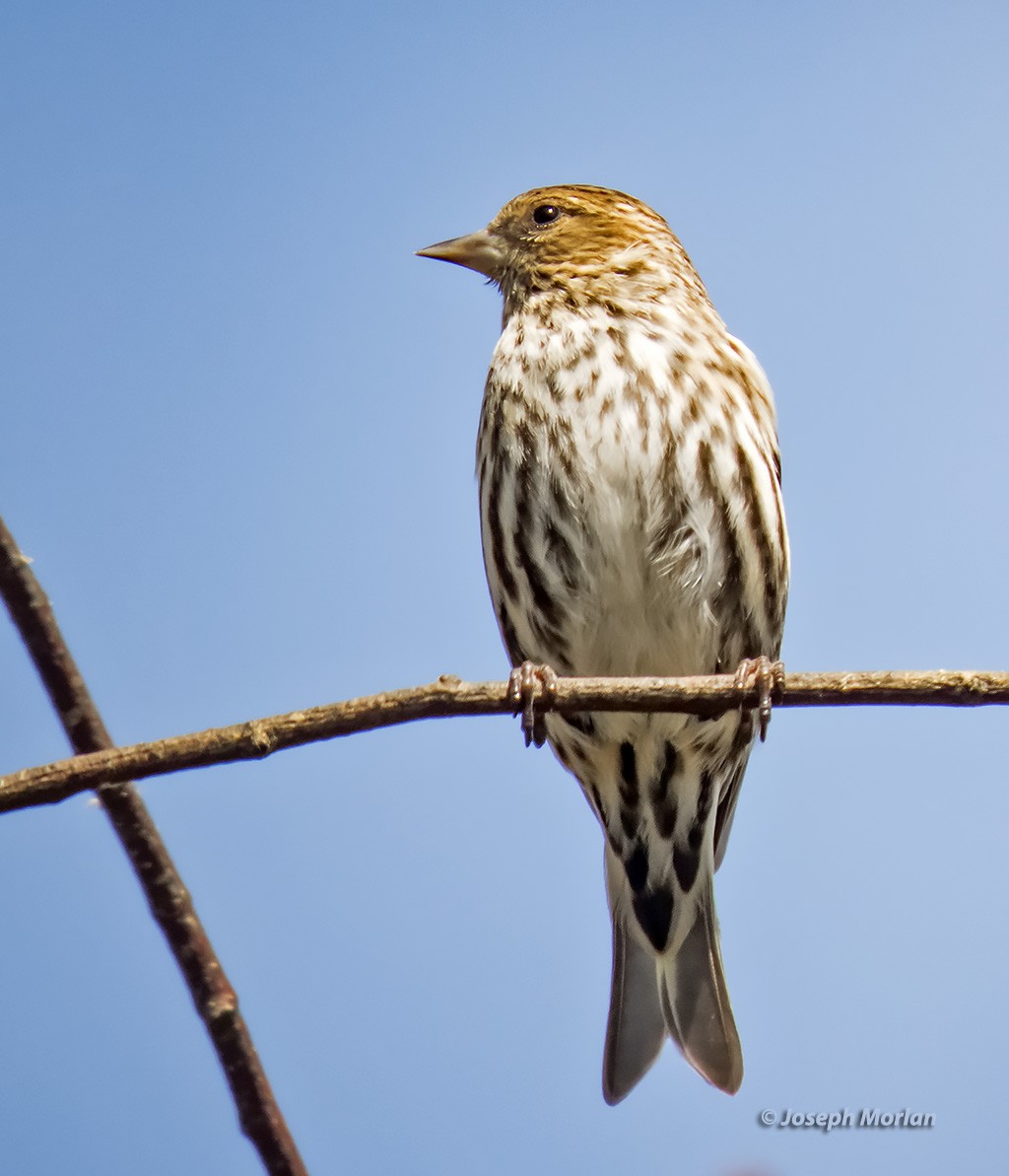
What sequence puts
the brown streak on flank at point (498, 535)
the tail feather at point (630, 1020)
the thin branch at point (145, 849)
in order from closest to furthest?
the thin branch at point (145, 849)
the tail feather at point (630, 1020)
the brown streak on flank at point (498, 535)

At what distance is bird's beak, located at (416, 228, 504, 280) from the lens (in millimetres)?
6336

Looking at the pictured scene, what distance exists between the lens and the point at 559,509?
516 centimetres

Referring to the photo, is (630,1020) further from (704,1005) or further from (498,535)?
(498,535)

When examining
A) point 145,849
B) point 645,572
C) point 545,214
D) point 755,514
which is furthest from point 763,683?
point 545,214

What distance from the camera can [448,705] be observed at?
344 centimetres

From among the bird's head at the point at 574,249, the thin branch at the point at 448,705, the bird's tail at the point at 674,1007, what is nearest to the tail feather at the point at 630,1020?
the bird's tail at the point at 674,1007

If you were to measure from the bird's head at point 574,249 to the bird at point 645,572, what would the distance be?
12cm

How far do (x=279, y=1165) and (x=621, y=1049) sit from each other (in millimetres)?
2695

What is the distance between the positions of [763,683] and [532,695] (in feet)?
2.02

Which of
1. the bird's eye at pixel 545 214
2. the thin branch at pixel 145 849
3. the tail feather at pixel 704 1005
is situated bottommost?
the tail feather at pixel 704 1005

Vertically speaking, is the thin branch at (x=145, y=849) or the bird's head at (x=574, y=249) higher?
the bird's head at (x=574, y=249)

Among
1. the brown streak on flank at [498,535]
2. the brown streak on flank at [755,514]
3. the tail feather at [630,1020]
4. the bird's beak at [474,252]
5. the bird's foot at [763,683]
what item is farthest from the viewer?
the bird's beak at [474,252]

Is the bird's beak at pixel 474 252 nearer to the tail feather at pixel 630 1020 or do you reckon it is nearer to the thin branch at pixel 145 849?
the tail feather at pixel 630 1020

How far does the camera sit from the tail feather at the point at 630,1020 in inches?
200
